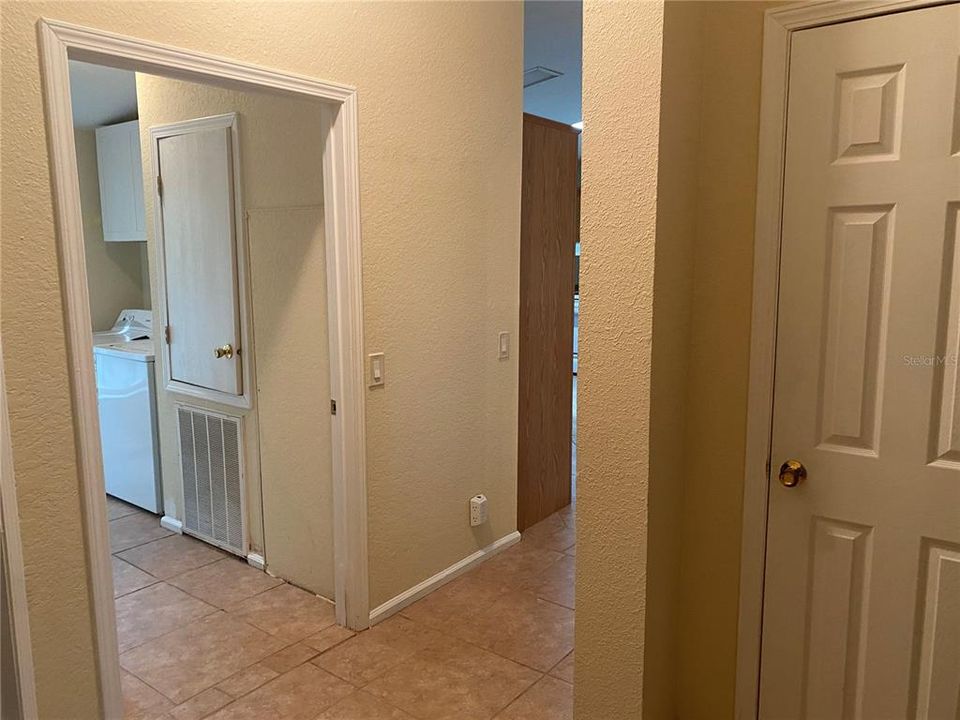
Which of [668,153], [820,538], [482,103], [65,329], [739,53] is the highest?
[482,103]

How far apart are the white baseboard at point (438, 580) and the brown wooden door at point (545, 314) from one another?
25 cm

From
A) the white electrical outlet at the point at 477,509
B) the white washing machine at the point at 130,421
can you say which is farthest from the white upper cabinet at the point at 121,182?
the white electrical outlet at the point at 477,509

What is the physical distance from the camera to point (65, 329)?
1899 mm

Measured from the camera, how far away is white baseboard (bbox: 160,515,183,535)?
384 centimetres

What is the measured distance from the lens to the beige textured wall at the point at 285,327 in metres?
2.92

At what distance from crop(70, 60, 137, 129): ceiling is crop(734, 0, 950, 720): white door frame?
2978 millimetres

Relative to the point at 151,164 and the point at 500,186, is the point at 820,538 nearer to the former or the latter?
the point at 500,186

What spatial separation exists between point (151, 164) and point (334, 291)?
1525mm

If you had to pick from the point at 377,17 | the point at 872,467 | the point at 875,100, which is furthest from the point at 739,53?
the point at 377,17

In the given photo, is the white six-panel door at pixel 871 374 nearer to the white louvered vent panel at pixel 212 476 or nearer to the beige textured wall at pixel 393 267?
the beige textured wall at pixel 393 267

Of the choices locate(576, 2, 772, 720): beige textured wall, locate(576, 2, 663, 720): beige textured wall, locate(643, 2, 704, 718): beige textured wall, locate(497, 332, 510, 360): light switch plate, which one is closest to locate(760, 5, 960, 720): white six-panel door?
locate(576, 2, 772, 720): beige textured wall

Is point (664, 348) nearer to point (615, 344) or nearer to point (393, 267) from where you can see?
point (615, 344)

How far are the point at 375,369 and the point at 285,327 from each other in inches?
20.8

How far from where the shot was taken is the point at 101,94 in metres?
4.15
